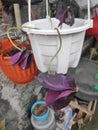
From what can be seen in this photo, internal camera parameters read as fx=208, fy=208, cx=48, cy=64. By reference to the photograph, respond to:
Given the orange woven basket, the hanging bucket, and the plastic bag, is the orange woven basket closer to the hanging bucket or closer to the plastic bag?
the hanging bucket

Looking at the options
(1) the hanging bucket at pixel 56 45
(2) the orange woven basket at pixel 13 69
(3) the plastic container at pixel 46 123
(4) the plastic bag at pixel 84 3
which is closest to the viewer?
(1) the hanging bucket at pixel 56 45

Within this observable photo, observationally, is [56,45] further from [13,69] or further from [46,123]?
[46,123]

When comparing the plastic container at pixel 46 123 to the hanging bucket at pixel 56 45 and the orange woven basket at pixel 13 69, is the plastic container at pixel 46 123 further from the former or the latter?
the hanging bucket at pixel 56 45

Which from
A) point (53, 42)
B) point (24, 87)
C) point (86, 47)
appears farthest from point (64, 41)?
point (86, 47)

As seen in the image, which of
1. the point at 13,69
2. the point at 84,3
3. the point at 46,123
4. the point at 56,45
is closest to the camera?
the point at 56,45

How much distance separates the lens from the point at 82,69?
6.05ft

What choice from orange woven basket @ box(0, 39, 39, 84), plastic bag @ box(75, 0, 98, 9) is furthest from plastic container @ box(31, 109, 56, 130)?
plastic bag @ box(75, 0, 98, 9)

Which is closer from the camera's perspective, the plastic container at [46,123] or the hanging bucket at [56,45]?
the hanging bucket at [56,45]

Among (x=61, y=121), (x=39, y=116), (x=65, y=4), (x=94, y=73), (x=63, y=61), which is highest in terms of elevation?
(x=65, y=4)

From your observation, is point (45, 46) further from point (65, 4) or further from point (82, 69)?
point (82, 69)

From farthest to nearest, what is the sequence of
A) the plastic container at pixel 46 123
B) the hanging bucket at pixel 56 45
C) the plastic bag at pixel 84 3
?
the plastic container at pixel 46 123, the plastic bag at pixel 84 3, the hanging bucket at pixel 56 45

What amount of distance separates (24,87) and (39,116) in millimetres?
283

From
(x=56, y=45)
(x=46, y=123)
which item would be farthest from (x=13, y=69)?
(x=46, y=123)

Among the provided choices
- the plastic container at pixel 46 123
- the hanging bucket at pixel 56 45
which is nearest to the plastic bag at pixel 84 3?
the hanging bucket at pixel 56 45
